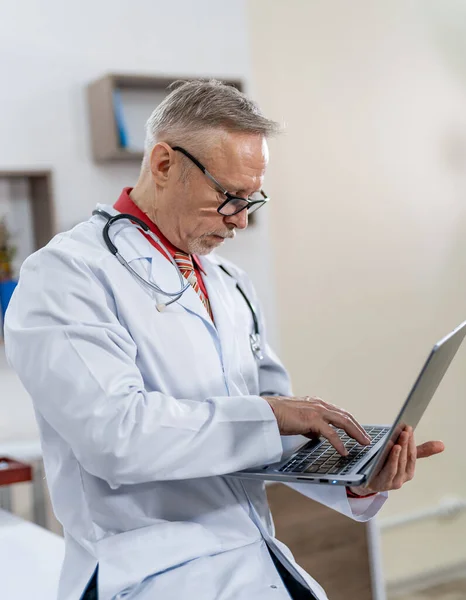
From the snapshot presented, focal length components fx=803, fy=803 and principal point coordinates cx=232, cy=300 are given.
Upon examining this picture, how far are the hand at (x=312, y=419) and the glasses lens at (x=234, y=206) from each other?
0.42m

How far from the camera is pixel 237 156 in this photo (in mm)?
1551

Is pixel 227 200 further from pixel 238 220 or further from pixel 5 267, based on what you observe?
pixel 5 267

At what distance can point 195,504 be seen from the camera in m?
1.41

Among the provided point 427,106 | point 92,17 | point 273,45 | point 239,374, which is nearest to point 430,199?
point 427,106

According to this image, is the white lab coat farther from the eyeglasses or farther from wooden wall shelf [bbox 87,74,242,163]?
wooden wall shelf [bbox 87,74,242,163]

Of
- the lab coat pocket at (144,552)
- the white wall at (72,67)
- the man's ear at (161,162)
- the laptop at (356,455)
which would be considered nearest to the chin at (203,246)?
the man's ear at (161,162)

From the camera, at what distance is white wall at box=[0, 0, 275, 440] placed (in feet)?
9.67

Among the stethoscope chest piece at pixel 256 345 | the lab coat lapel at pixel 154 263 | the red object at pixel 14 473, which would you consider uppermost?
the lab coat lapel at pixel 154 263

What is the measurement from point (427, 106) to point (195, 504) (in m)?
2.97

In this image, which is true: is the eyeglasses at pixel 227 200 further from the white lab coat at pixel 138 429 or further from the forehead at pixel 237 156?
the white lab coat at pixel 138 429

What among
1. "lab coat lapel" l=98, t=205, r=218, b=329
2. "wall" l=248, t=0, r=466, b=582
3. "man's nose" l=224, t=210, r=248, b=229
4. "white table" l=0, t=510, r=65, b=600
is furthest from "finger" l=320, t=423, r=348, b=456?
"wall" l=248, t=0, r=466, b=582

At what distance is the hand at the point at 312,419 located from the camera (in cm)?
129

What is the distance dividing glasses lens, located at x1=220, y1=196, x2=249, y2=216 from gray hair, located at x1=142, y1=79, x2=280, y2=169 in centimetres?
12

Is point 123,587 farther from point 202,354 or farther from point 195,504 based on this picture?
point 202,354
